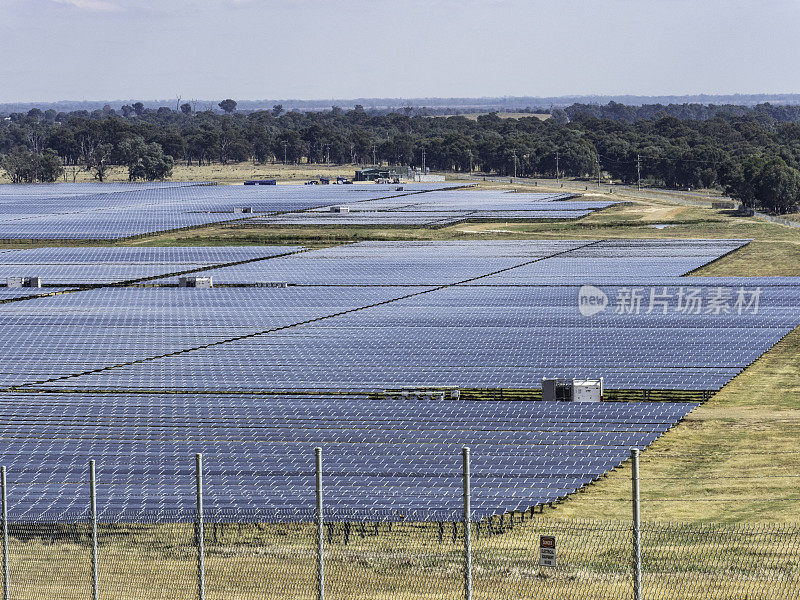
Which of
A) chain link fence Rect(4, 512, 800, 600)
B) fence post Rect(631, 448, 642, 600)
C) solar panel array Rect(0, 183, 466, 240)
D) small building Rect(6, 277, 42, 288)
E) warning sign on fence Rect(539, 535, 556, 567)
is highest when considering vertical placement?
fence post Rect(631, 448, 642, 600)

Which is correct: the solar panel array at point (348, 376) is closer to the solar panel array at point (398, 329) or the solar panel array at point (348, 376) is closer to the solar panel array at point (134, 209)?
the solar panel array at point (398, 329)

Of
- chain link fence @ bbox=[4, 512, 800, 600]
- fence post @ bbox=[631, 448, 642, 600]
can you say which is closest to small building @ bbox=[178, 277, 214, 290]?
chain link fence @ bbox=[4, 512, 800, 600]

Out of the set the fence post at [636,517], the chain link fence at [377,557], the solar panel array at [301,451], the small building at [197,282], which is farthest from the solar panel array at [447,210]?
the fence post at [636,517]

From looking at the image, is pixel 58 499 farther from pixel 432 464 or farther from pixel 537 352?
pixel 537 352

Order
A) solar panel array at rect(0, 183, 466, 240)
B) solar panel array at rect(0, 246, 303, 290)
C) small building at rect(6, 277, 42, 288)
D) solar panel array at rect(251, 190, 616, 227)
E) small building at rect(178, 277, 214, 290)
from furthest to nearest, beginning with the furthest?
1. solar panel array at rect(251, 190, 616, 227)
2. solar panel array at rect(0, 183, 466, 240)
3. solar panel array at rect(0, 246, 303, 290)
4. small building at rect(6, 277, 42, 288)
5. small building at rect(178, 277, 214, 290)

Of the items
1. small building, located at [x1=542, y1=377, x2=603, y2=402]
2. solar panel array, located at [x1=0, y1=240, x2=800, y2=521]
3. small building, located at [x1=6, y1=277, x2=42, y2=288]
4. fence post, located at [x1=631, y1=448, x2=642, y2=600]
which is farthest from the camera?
small building, located at [x1=6, y1=277, x2=42, y2=288]

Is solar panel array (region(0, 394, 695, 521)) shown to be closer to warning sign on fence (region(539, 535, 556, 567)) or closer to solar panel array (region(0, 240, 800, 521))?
solar panel array (region(0, 240, 800, 521))
